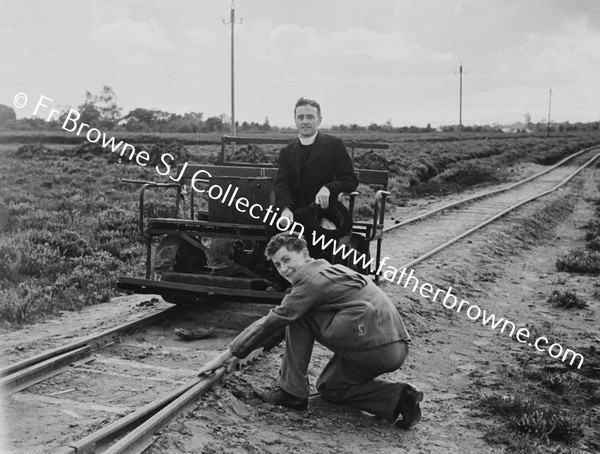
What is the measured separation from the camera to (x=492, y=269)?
1339cm

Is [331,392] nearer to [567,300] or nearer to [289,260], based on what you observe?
[289,260]

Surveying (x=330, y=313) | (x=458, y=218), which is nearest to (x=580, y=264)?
(x=458, y=218)

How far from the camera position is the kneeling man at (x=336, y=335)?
529 cm

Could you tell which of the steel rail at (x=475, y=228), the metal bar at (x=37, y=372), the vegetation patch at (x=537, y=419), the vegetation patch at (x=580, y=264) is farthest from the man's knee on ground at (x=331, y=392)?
the vegetation patch at (x=580, y=264)

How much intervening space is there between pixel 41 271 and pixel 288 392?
6304 mm

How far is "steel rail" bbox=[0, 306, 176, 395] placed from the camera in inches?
219

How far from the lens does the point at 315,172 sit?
7.24 metres

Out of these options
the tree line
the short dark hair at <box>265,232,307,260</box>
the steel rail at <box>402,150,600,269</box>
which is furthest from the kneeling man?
the tree line

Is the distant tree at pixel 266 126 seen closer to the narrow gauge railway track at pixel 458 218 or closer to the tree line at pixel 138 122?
the tree line at pixel 138 122

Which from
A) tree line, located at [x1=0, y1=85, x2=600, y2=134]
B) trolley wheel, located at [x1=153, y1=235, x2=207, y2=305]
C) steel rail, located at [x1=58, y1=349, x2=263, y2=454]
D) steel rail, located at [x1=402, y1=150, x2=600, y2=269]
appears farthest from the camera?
tree line, located at [x1=0, y1=85, x2=600, y2=134]

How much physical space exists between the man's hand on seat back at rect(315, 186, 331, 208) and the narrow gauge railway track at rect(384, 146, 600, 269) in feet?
16.6

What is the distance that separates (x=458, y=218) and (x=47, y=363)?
48.4ft

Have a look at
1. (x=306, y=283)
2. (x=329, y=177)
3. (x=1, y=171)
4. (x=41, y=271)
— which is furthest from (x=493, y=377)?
(x=1, y=171)

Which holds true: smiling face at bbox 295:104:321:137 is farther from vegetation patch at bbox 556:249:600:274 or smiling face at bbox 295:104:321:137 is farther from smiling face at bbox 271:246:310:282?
vegetation patch at bbox 556:249:600:274
